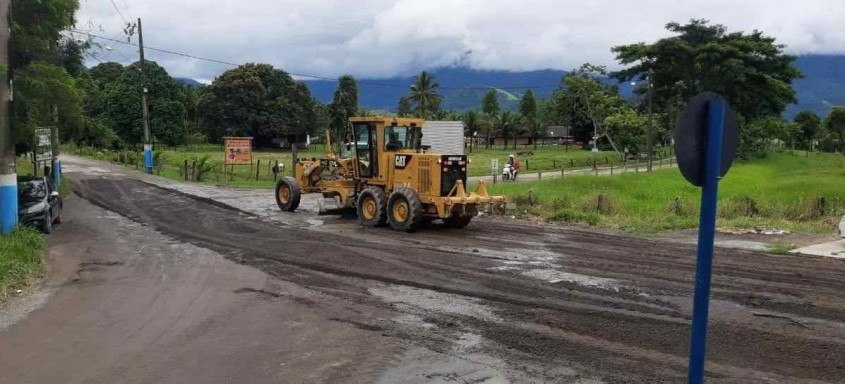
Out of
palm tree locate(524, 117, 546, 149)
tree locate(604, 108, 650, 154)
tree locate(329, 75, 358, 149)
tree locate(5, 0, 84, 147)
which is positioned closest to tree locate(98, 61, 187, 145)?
tree locate(329, 75, 358, 149)

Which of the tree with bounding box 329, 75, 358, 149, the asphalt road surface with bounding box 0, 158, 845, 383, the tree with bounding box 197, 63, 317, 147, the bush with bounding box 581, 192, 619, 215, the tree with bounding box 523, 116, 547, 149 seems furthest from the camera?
the tree with bounding box 523, 116, 547, 149

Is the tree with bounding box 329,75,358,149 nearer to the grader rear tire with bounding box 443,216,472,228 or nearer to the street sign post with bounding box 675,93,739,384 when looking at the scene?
the grader rear tire with bounding box 443,216,472,228

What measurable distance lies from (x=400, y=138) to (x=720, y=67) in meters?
38.6

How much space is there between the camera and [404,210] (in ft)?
55.9

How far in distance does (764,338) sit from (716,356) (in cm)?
99

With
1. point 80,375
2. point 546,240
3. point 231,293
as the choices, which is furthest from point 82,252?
point 546,240

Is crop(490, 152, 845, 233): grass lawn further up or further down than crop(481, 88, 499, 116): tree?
further down

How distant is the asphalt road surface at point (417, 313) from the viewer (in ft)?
22.1

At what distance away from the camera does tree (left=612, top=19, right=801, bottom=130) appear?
49.8m

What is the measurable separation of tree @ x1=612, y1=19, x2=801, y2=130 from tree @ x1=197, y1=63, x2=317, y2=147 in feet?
150

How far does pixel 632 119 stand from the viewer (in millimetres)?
65938

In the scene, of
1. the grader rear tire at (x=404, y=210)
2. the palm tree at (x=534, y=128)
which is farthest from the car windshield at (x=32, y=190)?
the palm tree at (x=534, y=128)

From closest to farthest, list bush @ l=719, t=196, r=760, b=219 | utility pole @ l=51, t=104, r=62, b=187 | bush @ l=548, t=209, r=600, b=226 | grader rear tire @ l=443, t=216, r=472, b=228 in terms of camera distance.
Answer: grader rear tire @ l=443, t=216, r=472, b=228, bush @ l=548, t=209, r=600, b=226, bush @ l=719, t=196, r=760, b=219, utility pole @ l=51, t=104, r=62, b=187

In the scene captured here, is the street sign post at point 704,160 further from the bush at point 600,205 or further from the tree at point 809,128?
the tree at point 809,128
